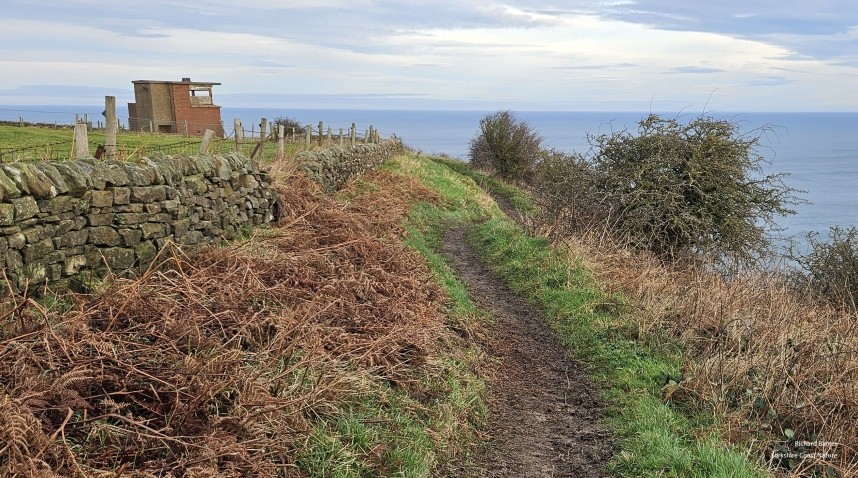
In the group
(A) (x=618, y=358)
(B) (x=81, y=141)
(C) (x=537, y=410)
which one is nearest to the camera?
(C) (x=537, y=410)

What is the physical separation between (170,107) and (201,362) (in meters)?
38.6

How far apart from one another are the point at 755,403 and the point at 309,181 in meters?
9.69

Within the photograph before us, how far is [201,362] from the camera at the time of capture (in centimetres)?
487

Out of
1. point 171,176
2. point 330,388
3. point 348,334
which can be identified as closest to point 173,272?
point 171,176

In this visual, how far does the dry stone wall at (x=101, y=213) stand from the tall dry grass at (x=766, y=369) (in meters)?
6.00

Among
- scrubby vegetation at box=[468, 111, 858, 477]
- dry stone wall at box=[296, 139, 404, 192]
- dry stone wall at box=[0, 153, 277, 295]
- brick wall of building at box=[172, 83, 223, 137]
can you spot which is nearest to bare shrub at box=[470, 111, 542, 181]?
dry stone wall at box=[296, 139, 404, 192]

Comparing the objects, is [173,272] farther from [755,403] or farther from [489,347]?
[755,403]

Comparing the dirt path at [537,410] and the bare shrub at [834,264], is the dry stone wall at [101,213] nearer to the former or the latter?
the dirt path at [537,410]

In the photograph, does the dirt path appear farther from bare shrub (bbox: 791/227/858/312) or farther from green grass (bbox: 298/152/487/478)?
bare shrub (bbox: 791/227/858/312)

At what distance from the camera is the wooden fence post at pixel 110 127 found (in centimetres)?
756

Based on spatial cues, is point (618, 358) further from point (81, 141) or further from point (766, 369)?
point (81, 141)

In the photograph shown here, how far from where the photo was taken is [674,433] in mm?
5527

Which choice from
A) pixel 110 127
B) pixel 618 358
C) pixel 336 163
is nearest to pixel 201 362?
pixel 110 127

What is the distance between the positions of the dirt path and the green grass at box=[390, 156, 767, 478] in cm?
20
